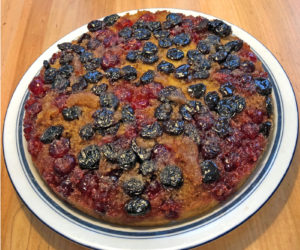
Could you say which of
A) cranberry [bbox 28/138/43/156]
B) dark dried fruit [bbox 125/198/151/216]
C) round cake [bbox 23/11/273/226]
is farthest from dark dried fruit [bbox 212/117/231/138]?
cranberry [bbox 28/138/43/156]

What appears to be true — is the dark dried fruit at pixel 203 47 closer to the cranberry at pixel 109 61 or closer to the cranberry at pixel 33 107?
the cranberry at pixel 109 61

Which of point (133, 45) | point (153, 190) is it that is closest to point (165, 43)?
point (133, 45)

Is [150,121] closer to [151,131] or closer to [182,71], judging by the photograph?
[151,131]

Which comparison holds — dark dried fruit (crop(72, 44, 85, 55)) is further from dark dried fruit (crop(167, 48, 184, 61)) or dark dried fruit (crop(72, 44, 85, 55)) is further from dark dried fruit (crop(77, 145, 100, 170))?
dark dried fruit (crop(77, 145, 100, 170))

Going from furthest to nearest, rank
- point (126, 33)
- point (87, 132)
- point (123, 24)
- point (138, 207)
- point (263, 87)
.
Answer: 1. point (123, 24)
2. point (126, 33)
3. point (263, 87)
4. point (87, 132)
5. point (138, 207)

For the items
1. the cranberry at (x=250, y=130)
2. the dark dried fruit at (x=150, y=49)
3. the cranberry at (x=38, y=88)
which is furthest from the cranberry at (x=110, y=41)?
the cranberry at (x=250, y=130)
